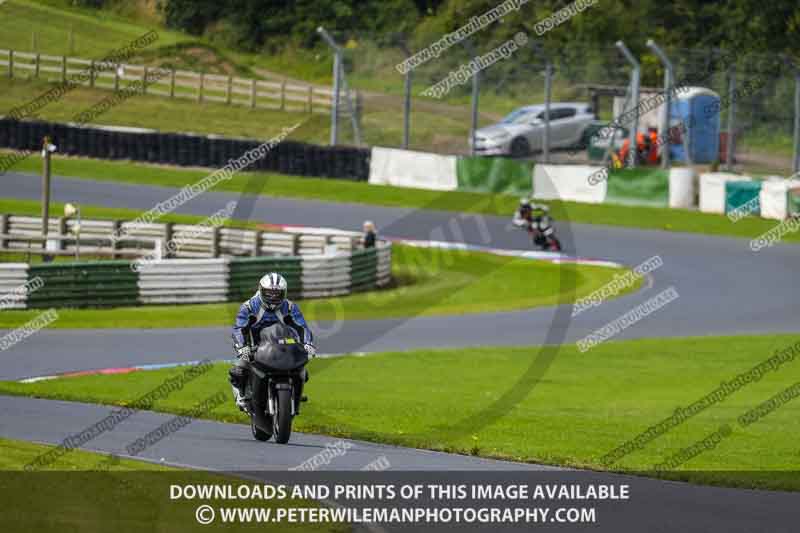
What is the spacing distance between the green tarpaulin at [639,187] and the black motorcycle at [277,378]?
93.4 ft

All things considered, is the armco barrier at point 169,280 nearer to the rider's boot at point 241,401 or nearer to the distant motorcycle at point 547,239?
the distant motorcycle at point 547,239

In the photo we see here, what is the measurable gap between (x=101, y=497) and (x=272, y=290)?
8.93 feet

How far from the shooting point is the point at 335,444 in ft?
44.7

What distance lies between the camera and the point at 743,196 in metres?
38.4

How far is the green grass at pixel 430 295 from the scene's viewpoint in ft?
81.5

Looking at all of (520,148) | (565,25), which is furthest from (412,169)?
(565,25)

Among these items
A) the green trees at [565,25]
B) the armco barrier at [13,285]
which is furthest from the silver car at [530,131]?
the armco barrier at [13,285]

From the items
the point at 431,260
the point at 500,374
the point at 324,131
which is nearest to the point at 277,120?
the point at 324,131

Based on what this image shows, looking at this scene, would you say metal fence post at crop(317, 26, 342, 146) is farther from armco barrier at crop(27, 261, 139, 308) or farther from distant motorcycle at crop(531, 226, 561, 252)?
armco barrier at crop(27, 261, 139, 308)

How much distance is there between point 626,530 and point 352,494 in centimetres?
202

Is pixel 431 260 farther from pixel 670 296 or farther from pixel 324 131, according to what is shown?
pixel 324 131

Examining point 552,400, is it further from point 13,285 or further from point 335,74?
point 335,74

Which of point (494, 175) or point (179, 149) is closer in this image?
point (494, 175)

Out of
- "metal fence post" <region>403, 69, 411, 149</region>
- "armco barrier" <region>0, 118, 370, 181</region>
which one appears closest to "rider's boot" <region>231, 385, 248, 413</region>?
"metal fence post" <region>403, 69, 411, 149</region>
